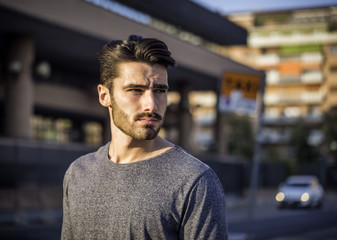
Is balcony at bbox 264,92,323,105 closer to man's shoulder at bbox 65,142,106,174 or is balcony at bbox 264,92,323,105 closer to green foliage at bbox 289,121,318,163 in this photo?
green foliage at bbox 289,121,318,163

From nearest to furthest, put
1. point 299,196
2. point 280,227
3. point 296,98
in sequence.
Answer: point 280,227 < point 299,196 < point 296,98

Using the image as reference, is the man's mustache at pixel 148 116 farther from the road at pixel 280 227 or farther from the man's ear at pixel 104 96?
the road at pixel 280 227

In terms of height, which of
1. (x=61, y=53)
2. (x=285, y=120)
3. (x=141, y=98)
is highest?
(x=61, y=53)

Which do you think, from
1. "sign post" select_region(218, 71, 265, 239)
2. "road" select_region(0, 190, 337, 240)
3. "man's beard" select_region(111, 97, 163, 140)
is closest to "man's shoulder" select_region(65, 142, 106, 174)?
"man's beard" select_region(111, 97, 163, 140)

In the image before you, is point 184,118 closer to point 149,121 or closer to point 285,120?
point 149,121

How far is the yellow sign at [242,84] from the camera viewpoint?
12.1 m

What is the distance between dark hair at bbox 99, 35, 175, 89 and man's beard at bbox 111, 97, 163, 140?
0.47 feet

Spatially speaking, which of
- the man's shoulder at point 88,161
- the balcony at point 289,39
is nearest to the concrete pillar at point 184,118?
the man's shoulder at point 88,161

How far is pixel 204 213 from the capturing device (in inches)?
90.7

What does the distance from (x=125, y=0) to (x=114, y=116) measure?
2825cm

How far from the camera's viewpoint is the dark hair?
2426 mm

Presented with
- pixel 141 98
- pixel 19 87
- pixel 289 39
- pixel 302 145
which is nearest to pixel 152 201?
pixel 141 98

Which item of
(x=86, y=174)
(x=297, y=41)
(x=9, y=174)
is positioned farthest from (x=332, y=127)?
(x=86, y=174)

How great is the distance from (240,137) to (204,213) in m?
70.0
